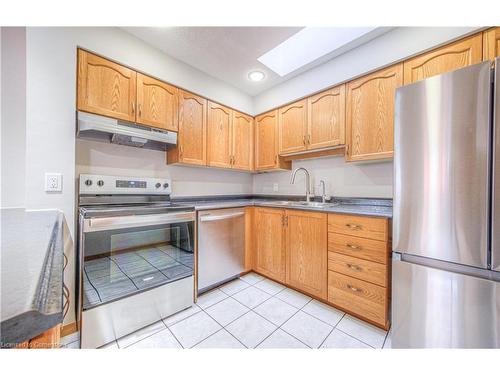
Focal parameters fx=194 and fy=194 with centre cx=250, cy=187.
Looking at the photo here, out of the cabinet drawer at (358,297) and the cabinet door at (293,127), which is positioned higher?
the cabinet door at (293,127)

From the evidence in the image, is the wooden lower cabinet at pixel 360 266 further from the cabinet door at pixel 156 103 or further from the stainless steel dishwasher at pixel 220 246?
the cabinet door at pixel 156 103

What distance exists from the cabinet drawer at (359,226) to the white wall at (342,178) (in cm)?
57

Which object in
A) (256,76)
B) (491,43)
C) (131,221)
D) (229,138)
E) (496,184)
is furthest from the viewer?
(229,138)

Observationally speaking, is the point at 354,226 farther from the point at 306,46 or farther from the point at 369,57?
the point at 306,46

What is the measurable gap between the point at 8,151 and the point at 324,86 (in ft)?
8.61

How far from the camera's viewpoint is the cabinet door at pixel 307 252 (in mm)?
1726

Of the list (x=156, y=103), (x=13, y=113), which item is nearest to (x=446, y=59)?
(x=156, y=103)

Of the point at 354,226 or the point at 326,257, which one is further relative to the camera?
the point at 326,257

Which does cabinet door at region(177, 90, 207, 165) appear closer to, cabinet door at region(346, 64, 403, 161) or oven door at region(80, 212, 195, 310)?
oven door at region(80, 212, 195, 310)

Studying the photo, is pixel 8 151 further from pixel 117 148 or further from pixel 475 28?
pixel 475 28

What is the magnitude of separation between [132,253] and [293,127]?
79.9 inches

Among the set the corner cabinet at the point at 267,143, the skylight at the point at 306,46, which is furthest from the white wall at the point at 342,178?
the skylight at the point at 306,46

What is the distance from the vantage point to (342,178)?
7.07ft

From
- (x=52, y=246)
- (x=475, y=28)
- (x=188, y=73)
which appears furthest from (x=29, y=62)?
(x=475, y=28)
